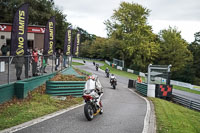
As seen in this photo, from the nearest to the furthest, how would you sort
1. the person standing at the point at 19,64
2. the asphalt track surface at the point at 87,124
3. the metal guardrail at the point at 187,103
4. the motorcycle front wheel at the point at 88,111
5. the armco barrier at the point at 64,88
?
1. the asphalt track surface at the point at 87,124
2. the motorcycle front wheel at the point at 88,111
3. the person standing at the point at 19,64
4. the armco barrier at the point at 64,88
5. the metal guardrail at the point at 187,103

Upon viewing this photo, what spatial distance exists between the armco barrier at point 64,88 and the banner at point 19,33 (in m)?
2.21

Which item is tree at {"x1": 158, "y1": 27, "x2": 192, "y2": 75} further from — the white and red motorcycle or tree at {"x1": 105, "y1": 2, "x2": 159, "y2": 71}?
the white and red motorcycle

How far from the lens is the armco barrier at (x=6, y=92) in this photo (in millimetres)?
8604

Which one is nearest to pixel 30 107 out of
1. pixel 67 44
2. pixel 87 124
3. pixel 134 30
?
pixel 87 124

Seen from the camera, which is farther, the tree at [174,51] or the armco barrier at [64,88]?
the tree at [174,51]

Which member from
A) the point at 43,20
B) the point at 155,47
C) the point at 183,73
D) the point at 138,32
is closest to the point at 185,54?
the point at 183,73

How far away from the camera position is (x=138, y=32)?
5072cm

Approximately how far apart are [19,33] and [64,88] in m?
3.67

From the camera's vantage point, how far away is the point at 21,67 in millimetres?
10289

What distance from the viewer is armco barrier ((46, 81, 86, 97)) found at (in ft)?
37.9

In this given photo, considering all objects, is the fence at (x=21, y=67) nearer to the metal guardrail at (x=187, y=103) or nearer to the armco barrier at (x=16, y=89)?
the armco barrier at (x=16, y=89)

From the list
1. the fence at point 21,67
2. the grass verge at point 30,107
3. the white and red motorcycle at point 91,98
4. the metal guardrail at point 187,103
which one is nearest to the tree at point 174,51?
the metal guardrail at point 187,103

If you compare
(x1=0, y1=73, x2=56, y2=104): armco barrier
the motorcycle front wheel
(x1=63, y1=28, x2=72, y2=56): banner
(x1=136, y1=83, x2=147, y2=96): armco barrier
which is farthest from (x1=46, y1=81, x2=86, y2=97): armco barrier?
(x1=63, y1=28, x2=72, y2=56): banner

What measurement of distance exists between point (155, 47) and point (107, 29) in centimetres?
1257
